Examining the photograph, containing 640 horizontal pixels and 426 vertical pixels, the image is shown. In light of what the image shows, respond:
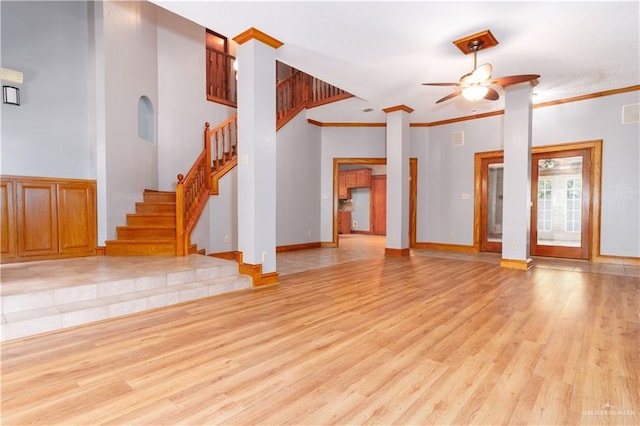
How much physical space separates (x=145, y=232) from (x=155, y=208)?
51cm

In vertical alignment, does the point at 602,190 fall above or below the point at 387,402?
above

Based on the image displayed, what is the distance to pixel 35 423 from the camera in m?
1.44

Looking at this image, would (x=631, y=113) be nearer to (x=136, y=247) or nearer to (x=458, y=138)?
(x=458, y=138)

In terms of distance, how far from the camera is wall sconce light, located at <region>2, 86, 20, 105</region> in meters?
3.92

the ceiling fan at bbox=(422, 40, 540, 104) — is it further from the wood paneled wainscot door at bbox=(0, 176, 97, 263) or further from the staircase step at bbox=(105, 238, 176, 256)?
the wood paneled wainscot door at bbox=(0, 176, 97, 263)

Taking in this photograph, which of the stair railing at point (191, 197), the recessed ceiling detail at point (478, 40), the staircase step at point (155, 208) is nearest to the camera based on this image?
the recessed ceiling detail at point (478, 40)

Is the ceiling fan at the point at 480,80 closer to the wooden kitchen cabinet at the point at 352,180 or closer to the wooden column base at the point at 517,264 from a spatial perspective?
the wooden column base at the point at 517,264

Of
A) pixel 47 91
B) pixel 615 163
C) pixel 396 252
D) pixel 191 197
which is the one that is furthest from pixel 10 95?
pixel 615 163

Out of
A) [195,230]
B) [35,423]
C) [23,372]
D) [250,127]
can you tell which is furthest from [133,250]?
[35,423]

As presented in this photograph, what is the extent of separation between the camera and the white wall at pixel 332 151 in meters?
7.98

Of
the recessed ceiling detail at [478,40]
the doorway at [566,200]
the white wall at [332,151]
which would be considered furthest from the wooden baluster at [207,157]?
the doorway at [566,200]

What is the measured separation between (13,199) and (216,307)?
314 cm

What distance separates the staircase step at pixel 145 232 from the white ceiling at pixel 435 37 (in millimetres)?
2852

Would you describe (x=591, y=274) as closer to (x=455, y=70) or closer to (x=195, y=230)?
(x=455, y=70)
